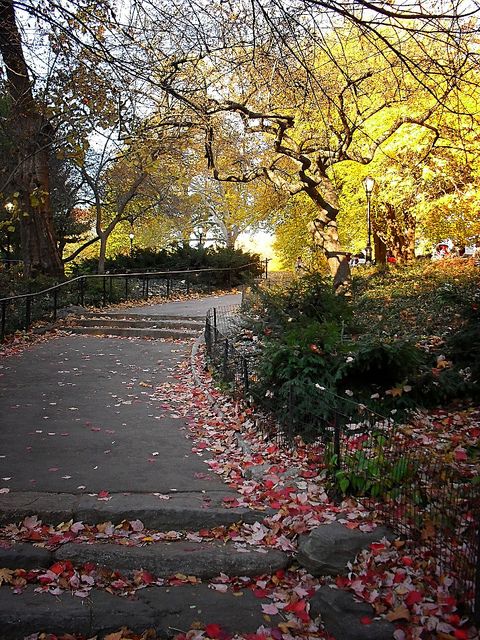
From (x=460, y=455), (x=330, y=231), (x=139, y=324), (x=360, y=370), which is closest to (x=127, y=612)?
(x=460, y=455)

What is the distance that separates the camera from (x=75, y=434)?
22.5 feet

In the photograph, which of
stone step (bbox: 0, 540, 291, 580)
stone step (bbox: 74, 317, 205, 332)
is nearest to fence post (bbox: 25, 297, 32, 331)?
stone step (bbox: 74, 317, 205, 332)

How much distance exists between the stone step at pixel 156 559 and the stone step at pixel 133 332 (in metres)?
10.7

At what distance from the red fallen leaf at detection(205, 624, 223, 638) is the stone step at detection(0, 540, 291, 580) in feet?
2.38

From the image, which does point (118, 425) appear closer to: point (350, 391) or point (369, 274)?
point (350, 391)

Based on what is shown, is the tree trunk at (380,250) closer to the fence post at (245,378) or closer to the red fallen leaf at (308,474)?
the fence post at (245,378)

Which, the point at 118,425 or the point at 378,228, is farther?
the point at 378,228

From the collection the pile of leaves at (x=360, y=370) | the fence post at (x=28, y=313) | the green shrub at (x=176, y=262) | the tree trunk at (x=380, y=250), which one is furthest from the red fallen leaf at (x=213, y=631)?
the tree trunk at (x=380, y=250)

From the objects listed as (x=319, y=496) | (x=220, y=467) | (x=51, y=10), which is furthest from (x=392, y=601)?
(x=51, y=10)

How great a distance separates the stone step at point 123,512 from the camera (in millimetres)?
4652

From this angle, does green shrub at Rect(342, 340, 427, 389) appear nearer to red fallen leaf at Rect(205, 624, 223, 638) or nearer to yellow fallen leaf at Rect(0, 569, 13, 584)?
red fallen leaf at Rect(205, 624, 223, 638)

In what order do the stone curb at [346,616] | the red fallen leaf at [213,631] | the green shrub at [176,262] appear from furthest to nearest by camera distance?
the green shrub at [176,262], the red fallen leaf at [213,631], the stone curb at [346,616]

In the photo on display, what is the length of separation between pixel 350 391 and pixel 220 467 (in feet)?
5.16

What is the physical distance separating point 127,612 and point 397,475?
2069 mm
